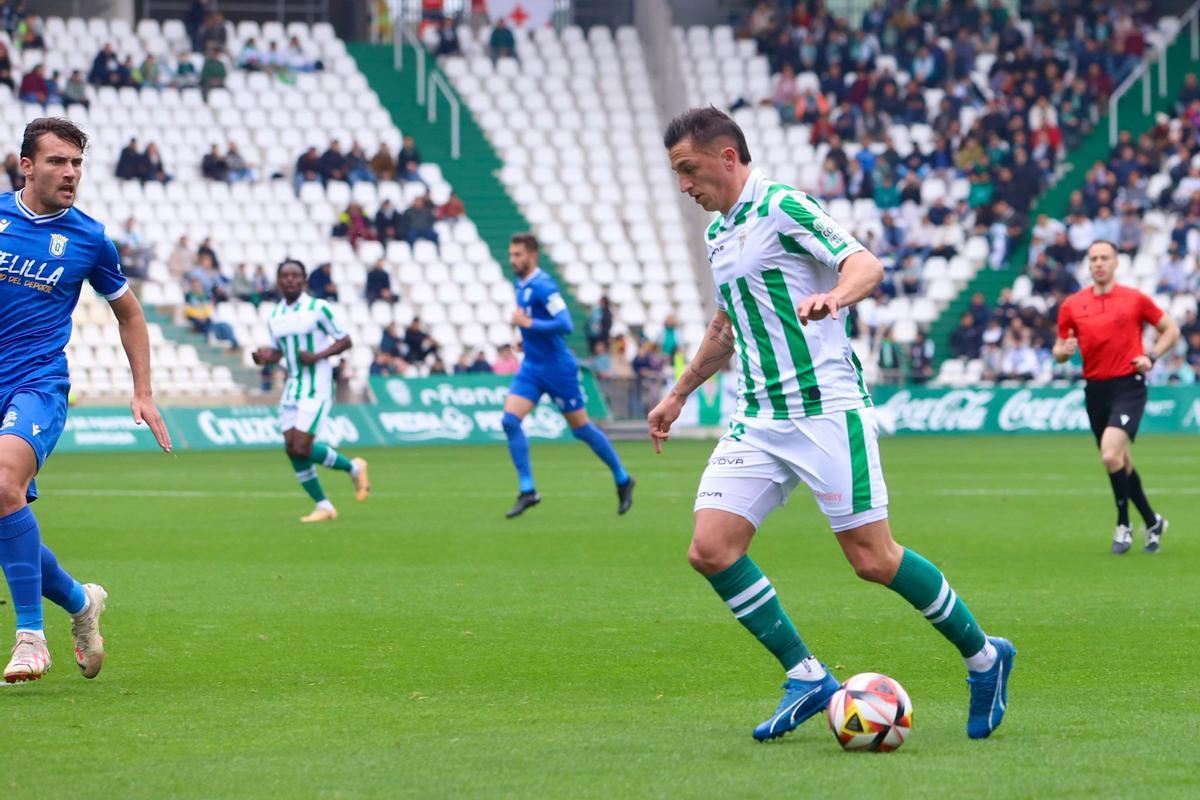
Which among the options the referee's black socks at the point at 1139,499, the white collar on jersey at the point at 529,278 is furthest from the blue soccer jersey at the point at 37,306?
the white collar on jersey at the point at 529,278

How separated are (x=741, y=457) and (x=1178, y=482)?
15233 mm

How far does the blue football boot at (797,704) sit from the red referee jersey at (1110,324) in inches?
295

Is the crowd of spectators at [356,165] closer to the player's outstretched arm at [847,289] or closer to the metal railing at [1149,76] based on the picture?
the metal railing at [1149,76]

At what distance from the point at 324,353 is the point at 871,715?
423 inches

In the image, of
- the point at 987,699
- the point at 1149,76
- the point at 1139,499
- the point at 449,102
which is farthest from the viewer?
the point at 1149,76

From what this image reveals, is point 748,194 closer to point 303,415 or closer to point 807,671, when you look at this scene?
point 807,671

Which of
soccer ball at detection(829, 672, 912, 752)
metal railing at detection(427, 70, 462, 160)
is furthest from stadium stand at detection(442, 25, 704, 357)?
soccer ball at detection(829, 672, 912, 752)

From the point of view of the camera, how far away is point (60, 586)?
7668 mm

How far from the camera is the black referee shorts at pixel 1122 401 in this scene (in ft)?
43.7

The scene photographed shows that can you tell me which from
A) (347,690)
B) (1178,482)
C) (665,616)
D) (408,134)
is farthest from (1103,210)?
(347,690)

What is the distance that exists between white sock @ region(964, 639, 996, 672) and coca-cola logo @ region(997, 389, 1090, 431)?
Answer: 89.0ft

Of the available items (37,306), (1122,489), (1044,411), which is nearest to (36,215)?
(37,306)

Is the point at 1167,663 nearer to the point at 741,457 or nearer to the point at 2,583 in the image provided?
the point at 741,457

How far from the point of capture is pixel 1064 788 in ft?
17.9
